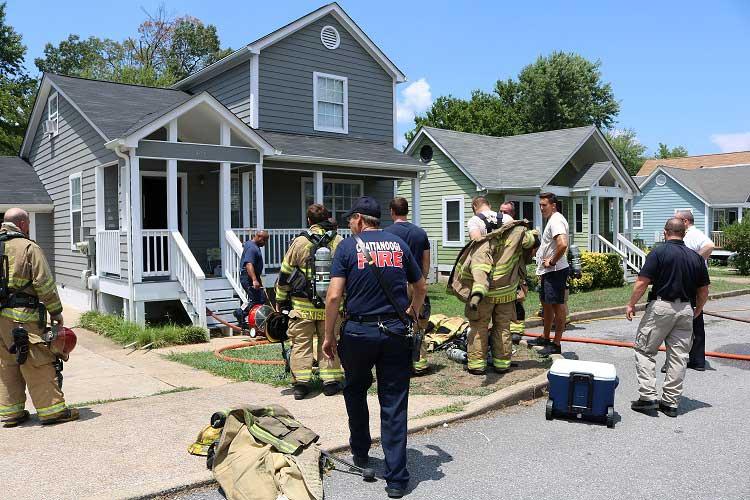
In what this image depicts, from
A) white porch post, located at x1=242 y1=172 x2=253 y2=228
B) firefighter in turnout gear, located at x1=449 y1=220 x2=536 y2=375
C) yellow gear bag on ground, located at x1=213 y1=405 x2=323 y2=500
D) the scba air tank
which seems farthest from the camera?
white porch post, located at x1=242 y1=172 x2=253 y2=228

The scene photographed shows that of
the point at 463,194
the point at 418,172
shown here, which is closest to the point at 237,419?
the point at 418,172

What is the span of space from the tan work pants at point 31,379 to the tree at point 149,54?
116 feet

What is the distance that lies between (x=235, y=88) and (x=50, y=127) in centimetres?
515

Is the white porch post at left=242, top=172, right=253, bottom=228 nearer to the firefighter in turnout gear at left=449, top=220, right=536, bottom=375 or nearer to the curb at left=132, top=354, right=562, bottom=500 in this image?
the firefighter in turnout gear at left=449, top=220, right=536, bottom=375

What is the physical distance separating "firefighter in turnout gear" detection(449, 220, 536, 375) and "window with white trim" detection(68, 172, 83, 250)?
37.1 feet

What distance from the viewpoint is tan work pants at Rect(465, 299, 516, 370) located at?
6984mm

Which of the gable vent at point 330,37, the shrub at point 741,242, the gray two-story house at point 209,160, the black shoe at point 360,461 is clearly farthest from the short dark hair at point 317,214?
the shrub at point 741,242

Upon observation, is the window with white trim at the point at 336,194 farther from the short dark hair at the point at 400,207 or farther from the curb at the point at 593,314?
the short dark hair at the point at 400,207

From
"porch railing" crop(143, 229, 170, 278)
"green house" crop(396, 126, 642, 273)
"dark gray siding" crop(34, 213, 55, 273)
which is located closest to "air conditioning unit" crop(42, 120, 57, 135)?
"dark gray siding" crop(34, 213, 55, 273)

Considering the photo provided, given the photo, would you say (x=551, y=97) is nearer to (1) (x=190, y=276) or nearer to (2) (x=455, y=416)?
(1) (x=190, y=276)

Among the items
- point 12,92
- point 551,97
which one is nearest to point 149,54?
point 12,92

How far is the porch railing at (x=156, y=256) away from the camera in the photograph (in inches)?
465

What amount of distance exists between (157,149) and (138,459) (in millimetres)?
8036

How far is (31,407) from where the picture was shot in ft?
21.5
